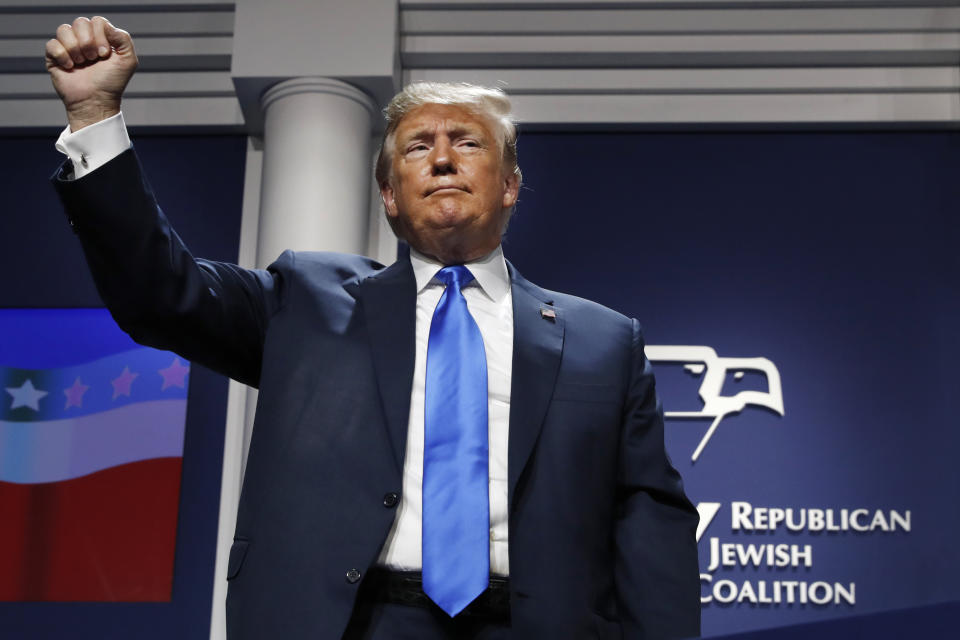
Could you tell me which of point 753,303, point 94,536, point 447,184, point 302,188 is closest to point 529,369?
point 447,184

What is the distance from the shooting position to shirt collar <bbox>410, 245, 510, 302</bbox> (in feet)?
5.97

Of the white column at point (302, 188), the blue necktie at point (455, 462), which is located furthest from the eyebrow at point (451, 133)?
the white column at point (302, 188)

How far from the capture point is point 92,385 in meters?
4.20

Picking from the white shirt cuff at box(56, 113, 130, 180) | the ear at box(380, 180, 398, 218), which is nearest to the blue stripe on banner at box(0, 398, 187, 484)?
the ear at box(380, 180, 398, 218)

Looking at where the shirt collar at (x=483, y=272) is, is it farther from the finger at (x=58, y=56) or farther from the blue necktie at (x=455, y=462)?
the finger at (x=58, y=56)

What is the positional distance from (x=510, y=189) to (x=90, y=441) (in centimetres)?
267

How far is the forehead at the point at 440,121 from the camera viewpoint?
1929 mm

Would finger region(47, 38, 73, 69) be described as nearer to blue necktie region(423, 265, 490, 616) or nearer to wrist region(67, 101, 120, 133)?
wrist region(67, 101, 120, 133)

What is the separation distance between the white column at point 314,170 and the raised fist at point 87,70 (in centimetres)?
241

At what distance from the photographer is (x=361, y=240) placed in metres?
4.05

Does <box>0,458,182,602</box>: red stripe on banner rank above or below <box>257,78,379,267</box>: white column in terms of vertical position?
below

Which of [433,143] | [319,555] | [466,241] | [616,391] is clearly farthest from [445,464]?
[433,143]

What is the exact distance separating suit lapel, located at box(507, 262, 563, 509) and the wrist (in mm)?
692

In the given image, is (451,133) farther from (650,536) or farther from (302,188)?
(302,188)
